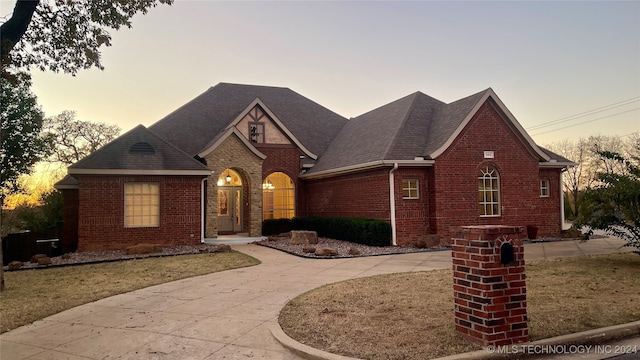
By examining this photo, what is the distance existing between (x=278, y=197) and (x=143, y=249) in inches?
354

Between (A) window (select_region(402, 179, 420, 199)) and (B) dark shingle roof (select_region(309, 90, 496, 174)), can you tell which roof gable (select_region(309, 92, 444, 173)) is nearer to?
(B) dark shingle roof (select_region(309, 90, 496, 174))

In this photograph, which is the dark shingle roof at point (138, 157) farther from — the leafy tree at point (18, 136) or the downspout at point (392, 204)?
the leafy tree at point (18, 136)

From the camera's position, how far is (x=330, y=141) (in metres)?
24.3

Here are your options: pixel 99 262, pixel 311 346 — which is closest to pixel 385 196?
pixel 99 262

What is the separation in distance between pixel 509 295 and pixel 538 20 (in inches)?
496

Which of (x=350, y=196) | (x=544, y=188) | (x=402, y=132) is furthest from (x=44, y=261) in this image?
(x=544, y=188)

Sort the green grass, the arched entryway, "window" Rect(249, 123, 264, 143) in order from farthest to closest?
1. "window" Rect(249, 123, 264, 143)
2. the arched entryway
3. the green grass

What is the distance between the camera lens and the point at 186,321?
5938 mm

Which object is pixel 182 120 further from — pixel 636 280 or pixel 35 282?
pixel 636 280

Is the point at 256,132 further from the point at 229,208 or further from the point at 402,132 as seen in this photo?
the point at 402,132

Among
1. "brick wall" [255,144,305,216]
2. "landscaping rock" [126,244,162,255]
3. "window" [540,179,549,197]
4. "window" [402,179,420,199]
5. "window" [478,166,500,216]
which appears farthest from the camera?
"brick wall" [255,144,305,216]

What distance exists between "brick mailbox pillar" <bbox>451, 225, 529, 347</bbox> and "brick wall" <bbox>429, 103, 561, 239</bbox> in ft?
36.3

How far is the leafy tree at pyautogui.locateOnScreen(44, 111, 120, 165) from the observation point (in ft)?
105

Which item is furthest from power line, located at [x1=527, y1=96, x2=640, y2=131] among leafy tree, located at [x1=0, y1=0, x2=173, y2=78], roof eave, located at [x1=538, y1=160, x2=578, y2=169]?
leafy tree, located at [x1=0, y1=0, x2=173, y2=78]
